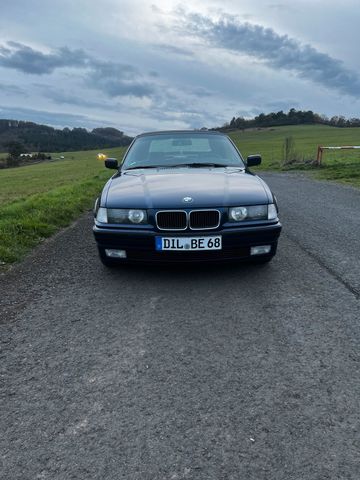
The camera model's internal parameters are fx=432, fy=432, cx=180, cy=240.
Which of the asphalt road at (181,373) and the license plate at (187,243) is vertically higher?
the license plate at (187,243)

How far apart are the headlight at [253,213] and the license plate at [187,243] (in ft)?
0.89

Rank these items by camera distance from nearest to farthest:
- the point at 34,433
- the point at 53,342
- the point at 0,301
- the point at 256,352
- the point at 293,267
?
the point at 34,433
the point at 256,352
the point at 53,342
the point at 0,301
the point at 293,267

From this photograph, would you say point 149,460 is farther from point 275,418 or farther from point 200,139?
point 200,139

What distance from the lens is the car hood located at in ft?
13.1

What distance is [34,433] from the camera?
204 centimetres

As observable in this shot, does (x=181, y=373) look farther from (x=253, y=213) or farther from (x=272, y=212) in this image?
(x=272, y=212)

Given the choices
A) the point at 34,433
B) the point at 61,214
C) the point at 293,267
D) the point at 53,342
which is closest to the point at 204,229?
the point at 293,267

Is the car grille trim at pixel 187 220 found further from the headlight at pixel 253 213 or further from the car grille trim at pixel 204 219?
the headlight at pixel 253 213

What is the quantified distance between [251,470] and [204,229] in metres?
2.39

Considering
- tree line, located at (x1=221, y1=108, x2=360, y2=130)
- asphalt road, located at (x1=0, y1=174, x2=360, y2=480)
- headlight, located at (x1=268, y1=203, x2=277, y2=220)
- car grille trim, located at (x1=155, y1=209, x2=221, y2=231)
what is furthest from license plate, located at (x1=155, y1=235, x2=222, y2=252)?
tree line, located at (x1=221, y1=108, x2=360, y2=130)

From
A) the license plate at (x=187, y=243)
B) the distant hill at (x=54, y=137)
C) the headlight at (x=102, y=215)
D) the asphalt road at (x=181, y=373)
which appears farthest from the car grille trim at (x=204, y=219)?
the distant hill at (x=54, y=137)

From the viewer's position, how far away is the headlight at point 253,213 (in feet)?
13.1

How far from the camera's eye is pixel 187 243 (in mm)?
3877

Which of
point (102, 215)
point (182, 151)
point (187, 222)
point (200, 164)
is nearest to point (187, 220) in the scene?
point (187, 222)
